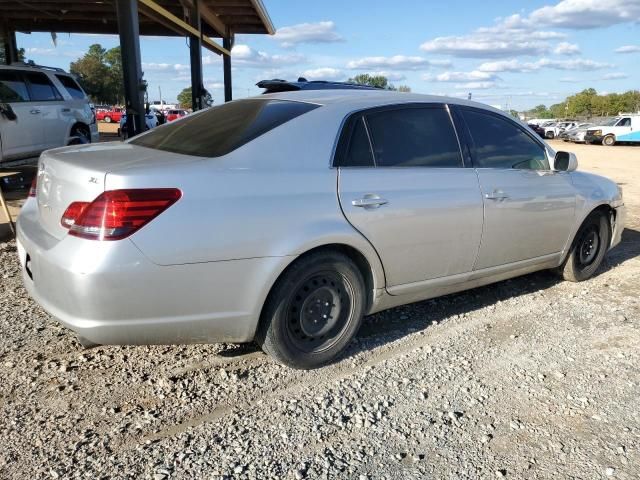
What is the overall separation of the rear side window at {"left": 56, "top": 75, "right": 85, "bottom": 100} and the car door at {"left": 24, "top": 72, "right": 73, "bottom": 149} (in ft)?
1.40

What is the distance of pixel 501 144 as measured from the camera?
4262 mm

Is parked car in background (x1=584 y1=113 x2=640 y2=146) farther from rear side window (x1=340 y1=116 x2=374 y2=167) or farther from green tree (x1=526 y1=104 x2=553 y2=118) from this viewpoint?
green tree (x1=526 y1=104 x2=553 y2=118)

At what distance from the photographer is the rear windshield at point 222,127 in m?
3.11

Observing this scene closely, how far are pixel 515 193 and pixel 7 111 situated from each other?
804cm

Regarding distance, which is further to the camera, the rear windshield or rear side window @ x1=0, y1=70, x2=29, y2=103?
rear side window @ x1=0, y1=70, x2=29, y2=103

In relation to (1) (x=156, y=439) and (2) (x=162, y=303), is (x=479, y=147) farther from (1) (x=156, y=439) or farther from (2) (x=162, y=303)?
(1) (x=156, y=439)

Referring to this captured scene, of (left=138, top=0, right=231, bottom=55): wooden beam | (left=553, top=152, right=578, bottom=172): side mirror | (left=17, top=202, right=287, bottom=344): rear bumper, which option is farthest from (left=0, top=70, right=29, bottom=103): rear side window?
(left=553, top=152, right=578, bottom=172): side mirror

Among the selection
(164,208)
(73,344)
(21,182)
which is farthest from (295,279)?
(21,182)

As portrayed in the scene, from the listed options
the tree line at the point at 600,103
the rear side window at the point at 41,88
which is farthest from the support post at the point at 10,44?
the tree line at the point at 600,103

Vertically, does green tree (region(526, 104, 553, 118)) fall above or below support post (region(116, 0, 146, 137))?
below

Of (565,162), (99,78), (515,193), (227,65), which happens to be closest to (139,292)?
(515,193)

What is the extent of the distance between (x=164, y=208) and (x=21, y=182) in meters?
8.20

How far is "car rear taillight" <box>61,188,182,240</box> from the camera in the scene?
2570mm

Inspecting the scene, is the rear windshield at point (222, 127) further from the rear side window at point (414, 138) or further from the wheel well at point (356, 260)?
the wheel well at point (356, 260)
